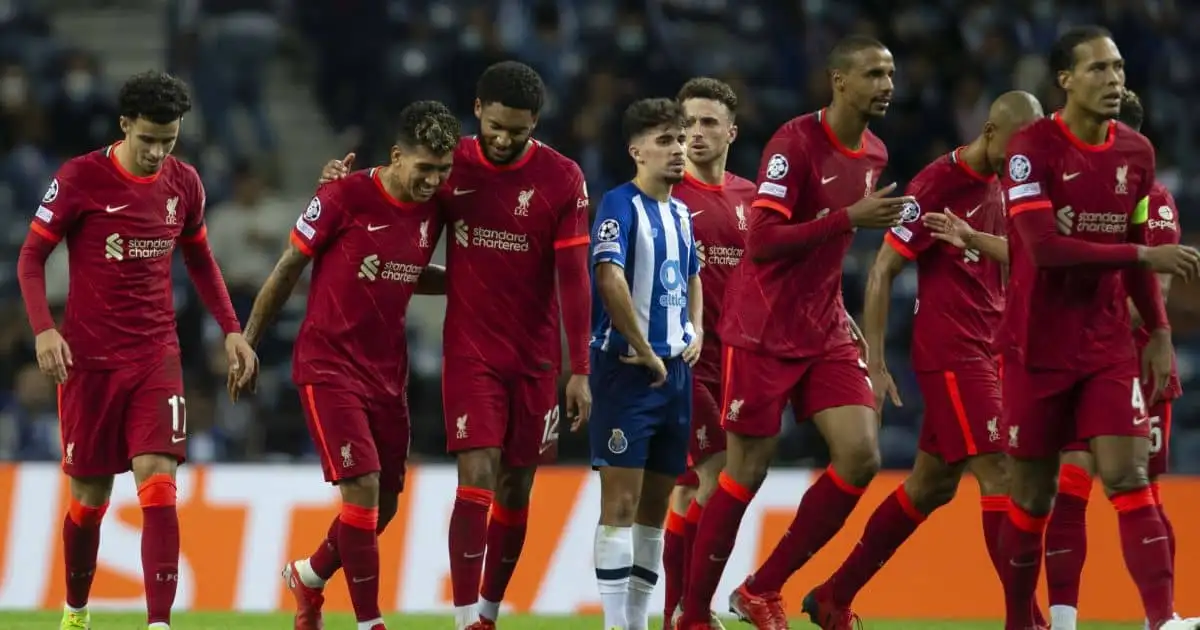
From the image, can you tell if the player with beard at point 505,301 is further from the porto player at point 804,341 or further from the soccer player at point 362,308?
the porto player at point 804,341

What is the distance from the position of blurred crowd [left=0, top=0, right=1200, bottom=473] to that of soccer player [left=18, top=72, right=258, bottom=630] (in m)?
5.18

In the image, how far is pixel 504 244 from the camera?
822cm

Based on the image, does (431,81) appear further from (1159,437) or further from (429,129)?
(1159,437)

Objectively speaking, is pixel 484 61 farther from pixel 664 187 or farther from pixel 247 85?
pixel 664 187

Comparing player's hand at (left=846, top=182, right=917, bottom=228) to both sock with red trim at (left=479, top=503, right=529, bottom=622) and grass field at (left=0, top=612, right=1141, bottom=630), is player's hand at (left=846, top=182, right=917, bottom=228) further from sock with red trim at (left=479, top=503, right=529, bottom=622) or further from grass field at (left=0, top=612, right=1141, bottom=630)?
grass field at (left=0, top=612, right=1141, bottom=630)

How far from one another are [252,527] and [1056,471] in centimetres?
561

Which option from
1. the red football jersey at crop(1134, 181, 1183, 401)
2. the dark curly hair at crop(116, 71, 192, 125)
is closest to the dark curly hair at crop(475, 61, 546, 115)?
the dark curly hair at crop(116, 71, 192, 125)

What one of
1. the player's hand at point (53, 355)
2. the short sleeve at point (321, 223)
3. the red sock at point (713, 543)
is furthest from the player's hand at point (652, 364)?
the player's hand at point (53, 355)

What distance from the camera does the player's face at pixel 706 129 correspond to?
9.44 meters

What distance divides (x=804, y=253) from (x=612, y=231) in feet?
2.73

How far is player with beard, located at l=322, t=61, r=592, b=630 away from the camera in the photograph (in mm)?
8023

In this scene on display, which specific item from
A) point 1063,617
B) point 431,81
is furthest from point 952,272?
point 431,81

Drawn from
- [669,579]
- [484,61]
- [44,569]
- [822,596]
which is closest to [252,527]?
[44,569]

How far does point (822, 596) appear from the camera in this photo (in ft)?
28.8
